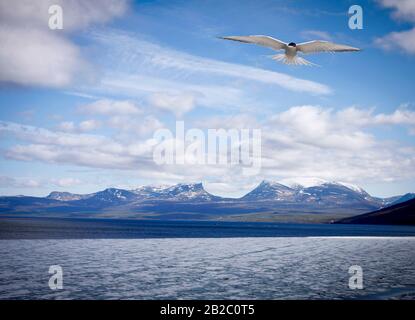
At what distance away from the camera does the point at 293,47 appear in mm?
17000

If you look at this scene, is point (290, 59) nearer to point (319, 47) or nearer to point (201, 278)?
point (319, 47)

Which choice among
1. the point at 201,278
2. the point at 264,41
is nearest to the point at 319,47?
the point at 264,41

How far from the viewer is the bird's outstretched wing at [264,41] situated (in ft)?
51.7

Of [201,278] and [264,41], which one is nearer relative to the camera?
[264,41]

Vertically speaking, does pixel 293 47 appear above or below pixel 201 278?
above

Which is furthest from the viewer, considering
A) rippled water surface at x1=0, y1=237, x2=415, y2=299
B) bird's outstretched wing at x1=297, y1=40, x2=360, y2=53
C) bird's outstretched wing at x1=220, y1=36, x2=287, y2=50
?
rippled water surface at x1=0, y1=237, x2=415, y2=299

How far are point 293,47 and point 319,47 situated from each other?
41.7 inches

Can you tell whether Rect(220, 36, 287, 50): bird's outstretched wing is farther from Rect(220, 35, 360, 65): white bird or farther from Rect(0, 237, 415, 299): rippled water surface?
Rect(0, 237, 415, 299): rippled water surface

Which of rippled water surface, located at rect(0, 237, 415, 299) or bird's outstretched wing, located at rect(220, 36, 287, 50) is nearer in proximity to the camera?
bird's outstretched wing, located at rect(220, 36, 287, 50)

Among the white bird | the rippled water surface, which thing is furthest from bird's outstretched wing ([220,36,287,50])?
the rippled water surface

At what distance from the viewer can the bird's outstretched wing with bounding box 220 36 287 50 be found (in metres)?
15.7
